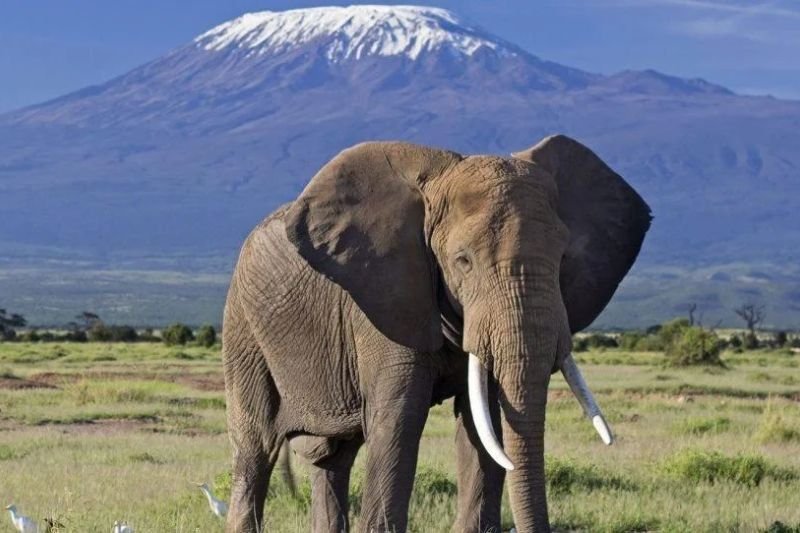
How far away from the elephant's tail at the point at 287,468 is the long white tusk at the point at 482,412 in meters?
3.53

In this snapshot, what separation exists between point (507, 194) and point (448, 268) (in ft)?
1.48

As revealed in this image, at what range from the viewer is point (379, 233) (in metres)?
8.02

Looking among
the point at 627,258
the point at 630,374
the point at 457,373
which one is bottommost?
the point at 630,374

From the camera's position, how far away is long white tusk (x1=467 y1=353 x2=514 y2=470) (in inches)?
274

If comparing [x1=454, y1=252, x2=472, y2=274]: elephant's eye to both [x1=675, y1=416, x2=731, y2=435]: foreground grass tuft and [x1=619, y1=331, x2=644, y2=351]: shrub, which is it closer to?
[x1=675, y1=416, x2=731, y2=435]: foreground grass tuft

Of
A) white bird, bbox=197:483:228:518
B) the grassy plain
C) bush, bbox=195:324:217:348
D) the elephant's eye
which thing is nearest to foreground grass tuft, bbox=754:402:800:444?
the grassy plain

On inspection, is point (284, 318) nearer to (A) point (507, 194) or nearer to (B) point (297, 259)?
(B) point (297, 259)

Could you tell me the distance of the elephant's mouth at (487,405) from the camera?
6957 millimetres

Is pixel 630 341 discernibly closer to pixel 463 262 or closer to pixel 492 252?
pixel 463 262

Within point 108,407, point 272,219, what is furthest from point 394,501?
point 108,407

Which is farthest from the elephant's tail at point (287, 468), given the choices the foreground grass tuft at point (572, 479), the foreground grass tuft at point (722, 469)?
the foreground grass tuft at point (722, 469)

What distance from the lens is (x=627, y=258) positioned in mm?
8594

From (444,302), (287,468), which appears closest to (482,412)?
(444,302)

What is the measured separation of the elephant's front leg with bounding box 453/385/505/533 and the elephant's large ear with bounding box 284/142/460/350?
0.76m
